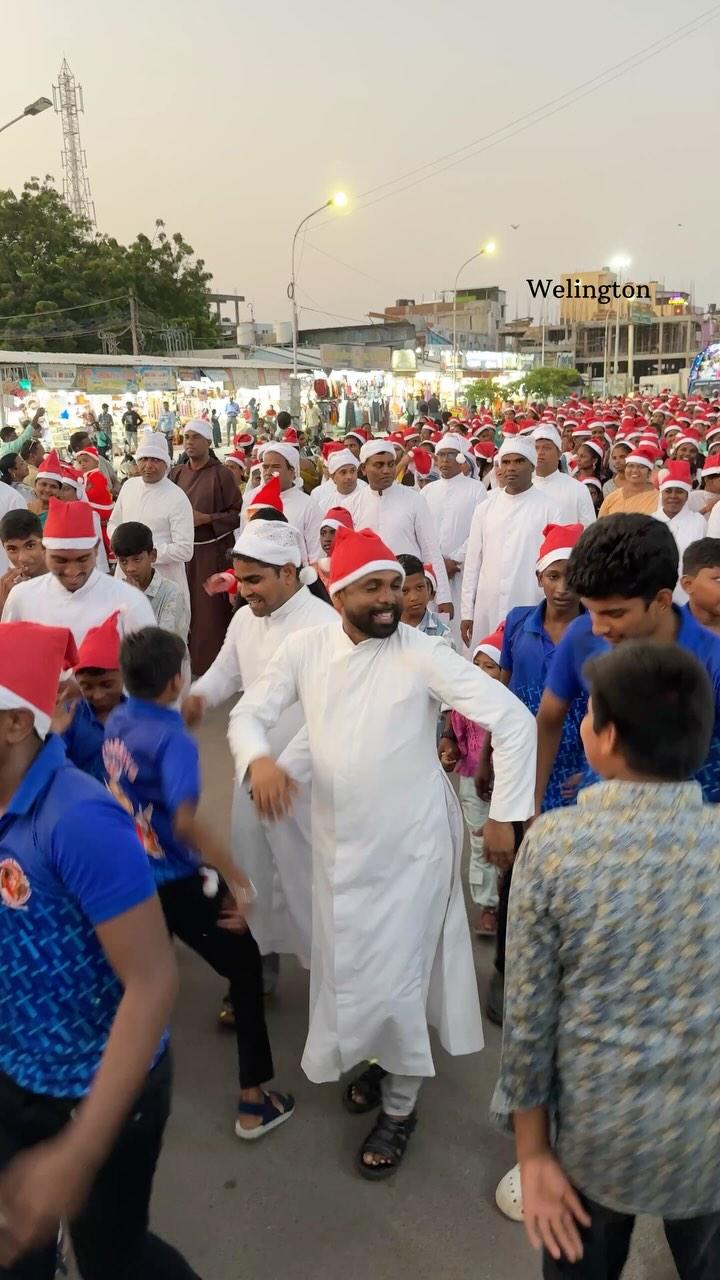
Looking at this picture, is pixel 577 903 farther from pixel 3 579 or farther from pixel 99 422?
pixel 99 422

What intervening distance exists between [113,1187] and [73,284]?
136 feet

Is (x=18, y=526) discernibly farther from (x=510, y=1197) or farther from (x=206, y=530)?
(x=510, y=1197)

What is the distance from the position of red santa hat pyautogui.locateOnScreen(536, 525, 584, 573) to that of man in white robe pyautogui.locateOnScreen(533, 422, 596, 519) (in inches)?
95.1

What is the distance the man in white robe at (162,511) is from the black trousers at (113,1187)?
4.70m

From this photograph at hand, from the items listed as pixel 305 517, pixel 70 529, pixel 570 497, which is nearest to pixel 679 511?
pixel 570 497

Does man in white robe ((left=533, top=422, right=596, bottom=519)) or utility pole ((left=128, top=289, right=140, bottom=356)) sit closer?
man in white robe ((left=533, top=422, right=596, bottom=519))

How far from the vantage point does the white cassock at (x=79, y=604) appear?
146 inches

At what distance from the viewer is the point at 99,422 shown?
1945 centimetres

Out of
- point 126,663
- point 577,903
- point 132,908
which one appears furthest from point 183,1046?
point 577,903

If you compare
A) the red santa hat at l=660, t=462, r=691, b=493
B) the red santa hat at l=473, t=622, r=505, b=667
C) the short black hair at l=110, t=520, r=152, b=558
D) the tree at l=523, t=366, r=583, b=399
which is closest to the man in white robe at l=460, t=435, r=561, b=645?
the red santa hat at l=660, t=462, r=691, b=493

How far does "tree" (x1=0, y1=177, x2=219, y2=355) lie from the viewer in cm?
3697

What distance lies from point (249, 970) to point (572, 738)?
4.23 ft

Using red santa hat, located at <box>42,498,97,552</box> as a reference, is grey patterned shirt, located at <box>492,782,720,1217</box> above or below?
below

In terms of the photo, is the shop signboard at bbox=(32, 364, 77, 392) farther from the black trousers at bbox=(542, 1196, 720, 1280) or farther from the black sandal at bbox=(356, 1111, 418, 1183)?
the black trousers at bbox=(542, 1196, 720, 1280)
